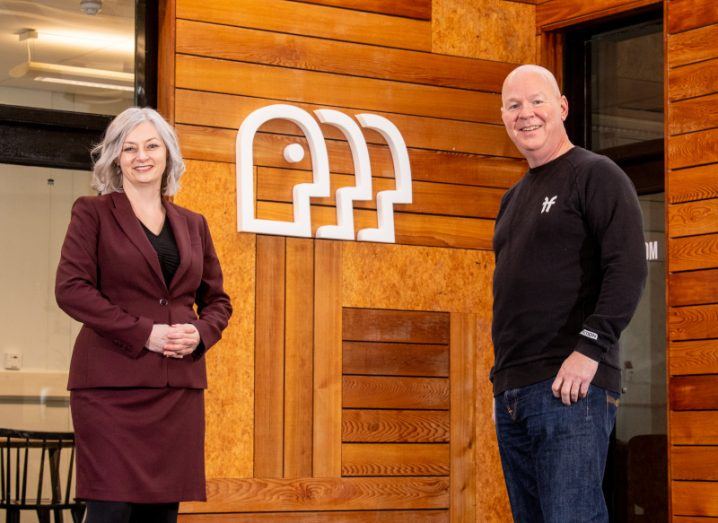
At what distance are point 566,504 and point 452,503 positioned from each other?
99.7 inches

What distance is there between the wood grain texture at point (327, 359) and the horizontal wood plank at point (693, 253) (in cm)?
142

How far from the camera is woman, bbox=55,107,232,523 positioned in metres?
3.17

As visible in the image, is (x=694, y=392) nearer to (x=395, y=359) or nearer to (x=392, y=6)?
(x=395, y=359)

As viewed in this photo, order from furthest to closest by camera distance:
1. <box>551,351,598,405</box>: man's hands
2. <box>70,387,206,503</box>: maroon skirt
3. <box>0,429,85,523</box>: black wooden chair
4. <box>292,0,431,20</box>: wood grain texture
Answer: <box>292,0,431,20</box>: wood grain texture, <box>0,429,85,523</box>: black wooden chair, <box>70,387,206,503</box>: maroon skirt, <box>551,351,598,405</box>: man's hands

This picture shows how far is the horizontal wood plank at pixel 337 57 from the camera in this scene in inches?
198

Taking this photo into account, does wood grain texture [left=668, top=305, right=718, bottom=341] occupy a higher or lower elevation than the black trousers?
higher

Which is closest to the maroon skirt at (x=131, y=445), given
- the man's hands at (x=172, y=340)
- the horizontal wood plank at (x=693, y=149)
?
the man's hands at (x=172, y=340)

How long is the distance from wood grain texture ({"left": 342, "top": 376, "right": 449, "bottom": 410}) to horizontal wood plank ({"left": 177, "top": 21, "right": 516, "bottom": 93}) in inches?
53.5

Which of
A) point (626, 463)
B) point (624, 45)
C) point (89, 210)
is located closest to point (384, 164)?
point (624, 45)

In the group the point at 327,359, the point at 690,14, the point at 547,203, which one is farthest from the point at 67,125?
the point at 690,14

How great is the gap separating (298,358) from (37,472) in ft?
3.78

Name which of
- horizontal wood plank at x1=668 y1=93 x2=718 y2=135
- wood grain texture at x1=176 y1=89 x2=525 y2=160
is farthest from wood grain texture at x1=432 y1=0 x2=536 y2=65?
horizontal wood plank at x1=668 y1=93 x2=718 y2=135

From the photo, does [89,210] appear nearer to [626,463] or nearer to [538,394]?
[538,394]

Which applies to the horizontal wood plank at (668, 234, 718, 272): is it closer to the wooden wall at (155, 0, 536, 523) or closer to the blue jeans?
the wooden wall at (155, 0, 536, 523)
